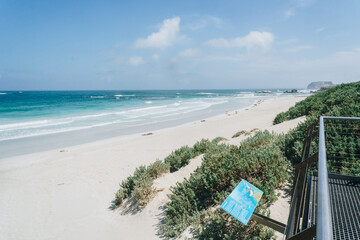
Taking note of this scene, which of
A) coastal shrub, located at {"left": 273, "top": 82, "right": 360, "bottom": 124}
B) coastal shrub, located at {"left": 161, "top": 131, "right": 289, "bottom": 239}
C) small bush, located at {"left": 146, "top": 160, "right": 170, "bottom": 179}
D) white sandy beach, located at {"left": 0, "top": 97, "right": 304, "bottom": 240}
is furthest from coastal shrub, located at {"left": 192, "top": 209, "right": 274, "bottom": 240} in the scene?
coastal shrub, located at {"left": 273, "top": 82, "right": 360, "bottom": 124}

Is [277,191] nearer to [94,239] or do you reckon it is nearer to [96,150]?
[94,239]

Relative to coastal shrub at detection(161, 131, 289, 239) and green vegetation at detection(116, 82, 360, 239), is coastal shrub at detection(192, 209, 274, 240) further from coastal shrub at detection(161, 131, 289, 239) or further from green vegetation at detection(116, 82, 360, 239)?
coastal shrub at detection(161, 131, 289, 239)

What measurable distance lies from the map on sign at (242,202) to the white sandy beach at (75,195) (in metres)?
1.47

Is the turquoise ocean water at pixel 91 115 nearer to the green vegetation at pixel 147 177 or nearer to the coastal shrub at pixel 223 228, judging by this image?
the green vegetation at pixel 147 177

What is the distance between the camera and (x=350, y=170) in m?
4.66

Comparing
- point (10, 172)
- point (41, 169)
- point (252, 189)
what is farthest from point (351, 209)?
point (10, 172)

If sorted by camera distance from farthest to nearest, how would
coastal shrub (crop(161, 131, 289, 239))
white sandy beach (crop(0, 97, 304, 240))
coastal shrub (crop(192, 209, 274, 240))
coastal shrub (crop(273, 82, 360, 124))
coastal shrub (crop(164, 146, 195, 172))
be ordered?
coastal shrub (crop(164, 146, 195, 172)) → coastal shrub (crop(273, 82, 360, 124)) → white sandy beach (crop(0, 97, 304, 240)) → coastal shrub (crop(161, 131, 289, 239)) → coastal shrub (crop(192, 209, 274, 240))

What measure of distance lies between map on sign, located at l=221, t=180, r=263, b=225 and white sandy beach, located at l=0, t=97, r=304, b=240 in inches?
57.8

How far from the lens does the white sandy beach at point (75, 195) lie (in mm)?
5426

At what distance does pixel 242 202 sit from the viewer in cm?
285

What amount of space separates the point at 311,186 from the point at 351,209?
644mm

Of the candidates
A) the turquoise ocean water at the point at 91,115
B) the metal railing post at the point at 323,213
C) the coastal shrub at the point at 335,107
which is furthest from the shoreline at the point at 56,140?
the metal railing post at the point at 323,213

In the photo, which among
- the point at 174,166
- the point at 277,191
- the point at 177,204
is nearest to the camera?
the point at 277,191

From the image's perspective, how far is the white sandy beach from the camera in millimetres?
5426
